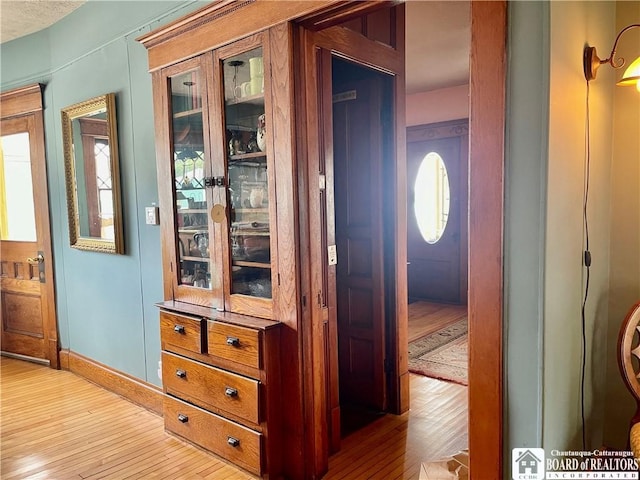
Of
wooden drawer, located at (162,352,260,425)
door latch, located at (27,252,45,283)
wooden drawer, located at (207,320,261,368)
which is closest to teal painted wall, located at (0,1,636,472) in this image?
door latch, located at (27,252,45,283)

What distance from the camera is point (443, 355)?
4.13m

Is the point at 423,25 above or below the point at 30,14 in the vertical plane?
below

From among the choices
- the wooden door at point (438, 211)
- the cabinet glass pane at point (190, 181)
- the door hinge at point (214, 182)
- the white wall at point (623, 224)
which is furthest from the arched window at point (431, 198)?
the door hinge at point (214, 182)

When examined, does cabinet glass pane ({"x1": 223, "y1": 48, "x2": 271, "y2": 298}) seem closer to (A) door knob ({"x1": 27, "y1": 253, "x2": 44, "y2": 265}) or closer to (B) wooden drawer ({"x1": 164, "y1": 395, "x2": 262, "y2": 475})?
(B) wooden drawer ({"x1": 164, "y1": 395, "x2": 262, "y2": 475})

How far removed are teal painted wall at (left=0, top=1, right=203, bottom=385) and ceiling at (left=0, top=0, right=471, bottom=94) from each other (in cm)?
11

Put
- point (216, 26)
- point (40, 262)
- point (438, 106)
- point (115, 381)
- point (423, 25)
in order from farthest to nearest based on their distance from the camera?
point (438, 106)
point (40, 262)
point (423, 25)
point (115, 381)
point (216, 26)

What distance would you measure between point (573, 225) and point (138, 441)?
255cm

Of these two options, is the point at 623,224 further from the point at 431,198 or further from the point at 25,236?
the point at 25,236

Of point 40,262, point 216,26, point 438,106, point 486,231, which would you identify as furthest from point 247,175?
point 438,106

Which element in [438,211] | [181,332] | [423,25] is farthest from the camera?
[438,211]

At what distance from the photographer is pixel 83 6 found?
135 inches

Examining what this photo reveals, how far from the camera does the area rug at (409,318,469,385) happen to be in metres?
3.68

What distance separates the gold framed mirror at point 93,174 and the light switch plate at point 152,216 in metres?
0.37

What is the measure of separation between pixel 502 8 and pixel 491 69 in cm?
19
